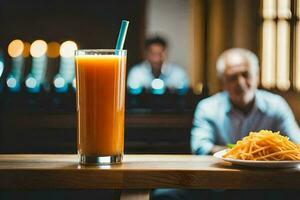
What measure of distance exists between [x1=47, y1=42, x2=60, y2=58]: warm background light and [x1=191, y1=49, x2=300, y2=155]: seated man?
3.70 m

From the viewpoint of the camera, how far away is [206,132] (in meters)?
4.75

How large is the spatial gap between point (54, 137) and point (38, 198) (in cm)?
357

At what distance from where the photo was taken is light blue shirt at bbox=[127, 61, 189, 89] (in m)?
7.50

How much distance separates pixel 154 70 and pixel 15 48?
1.95m

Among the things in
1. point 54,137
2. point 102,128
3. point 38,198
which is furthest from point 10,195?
point 54,137

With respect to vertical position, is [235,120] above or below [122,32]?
below

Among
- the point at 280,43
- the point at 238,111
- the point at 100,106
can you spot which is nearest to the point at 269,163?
the point at 100,106

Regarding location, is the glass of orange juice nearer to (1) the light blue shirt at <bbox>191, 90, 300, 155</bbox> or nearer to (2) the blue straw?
(2) the blue straw

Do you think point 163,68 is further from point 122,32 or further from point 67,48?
point 122,32

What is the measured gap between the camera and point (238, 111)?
195 inches

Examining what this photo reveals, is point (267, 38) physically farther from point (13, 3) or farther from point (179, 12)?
point (13, 3)

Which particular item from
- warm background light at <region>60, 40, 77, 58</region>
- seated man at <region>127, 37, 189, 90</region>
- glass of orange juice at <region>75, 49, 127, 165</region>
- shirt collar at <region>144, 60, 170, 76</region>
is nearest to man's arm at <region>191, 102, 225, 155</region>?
seated man at <region>127, 37, 189, 90</region>

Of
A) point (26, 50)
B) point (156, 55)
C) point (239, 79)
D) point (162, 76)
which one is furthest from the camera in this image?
point (26, 50)

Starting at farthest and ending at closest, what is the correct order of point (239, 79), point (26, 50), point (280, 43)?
point (26, 50)
point (280, 43)
point (239, 79)
